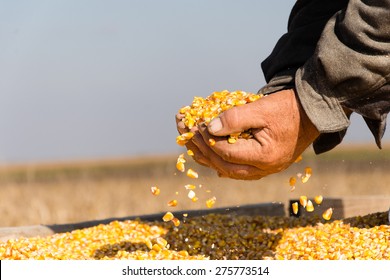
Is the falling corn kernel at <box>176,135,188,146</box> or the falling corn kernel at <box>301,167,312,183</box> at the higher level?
the falling corn kernel at <box>176,135,188,146</box>

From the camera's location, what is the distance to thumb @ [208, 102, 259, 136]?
8.89ft

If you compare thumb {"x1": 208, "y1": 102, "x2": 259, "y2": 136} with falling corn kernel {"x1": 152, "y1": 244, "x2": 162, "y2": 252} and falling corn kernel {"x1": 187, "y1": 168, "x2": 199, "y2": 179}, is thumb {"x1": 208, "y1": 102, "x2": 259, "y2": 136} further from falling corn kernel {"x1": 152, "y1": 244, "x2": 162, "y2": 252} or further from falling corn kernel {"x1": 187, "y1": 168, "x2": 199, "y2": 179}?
falling corn kernel {"x1": 152, "y1": 244, "x2": 162, "y2": 252}

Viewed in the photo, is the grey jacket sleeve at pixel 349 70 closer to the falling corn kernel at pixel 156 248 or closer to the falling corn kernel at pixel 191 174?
the falling corn kernel at pixel 191 174

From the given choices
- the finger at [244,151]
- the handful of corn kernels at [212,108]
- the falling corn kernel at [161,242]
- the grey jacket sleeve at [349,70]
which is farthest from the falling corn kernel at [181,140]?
the falling corn kernel at [161,242]

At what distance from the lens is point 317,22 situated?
341 cm

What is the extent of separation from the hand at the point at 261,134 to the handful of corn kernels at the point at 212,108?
37 mm

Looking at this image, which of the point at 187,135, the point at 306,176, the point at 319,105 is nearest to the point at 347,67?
the point at 319,105

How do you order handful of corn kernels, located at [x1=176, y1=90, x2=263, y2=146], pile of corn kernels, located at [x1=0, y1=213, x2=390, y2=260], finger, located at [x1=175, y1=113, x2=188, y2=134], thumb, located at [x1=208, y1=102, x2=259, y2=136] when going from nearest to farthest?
thumb, located at [x1=208, y1=102, x2=259, y2=136] → handful of corn kernels, located at [x1=176, y1=90, x2=263, y2=146] → finger, located at [x1=175, y1=113, x2=188, y2=134] → pile of corn kernels, located at [x1=0, y1=213, x2=390, y2=260]

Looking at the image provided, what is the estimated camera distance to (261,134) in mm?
2756

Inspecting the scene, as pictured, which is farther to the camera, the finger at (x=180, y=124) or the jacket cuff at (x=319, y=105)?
the finger at (x=180, y=124)

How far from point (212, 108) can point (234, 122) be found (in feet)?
0.76

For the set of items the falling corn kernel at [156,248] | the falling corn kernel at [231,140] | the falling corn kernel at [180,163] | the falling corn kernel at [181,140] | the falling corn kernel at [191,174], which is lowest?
the falling corn kernel at [156,248]

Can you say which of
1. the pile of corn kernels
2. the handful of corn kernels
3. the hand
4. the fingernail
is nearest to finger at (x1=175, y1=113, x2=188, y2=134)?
the handful of corn kernels

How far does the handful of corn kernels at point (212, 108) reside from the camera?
9.27ft
